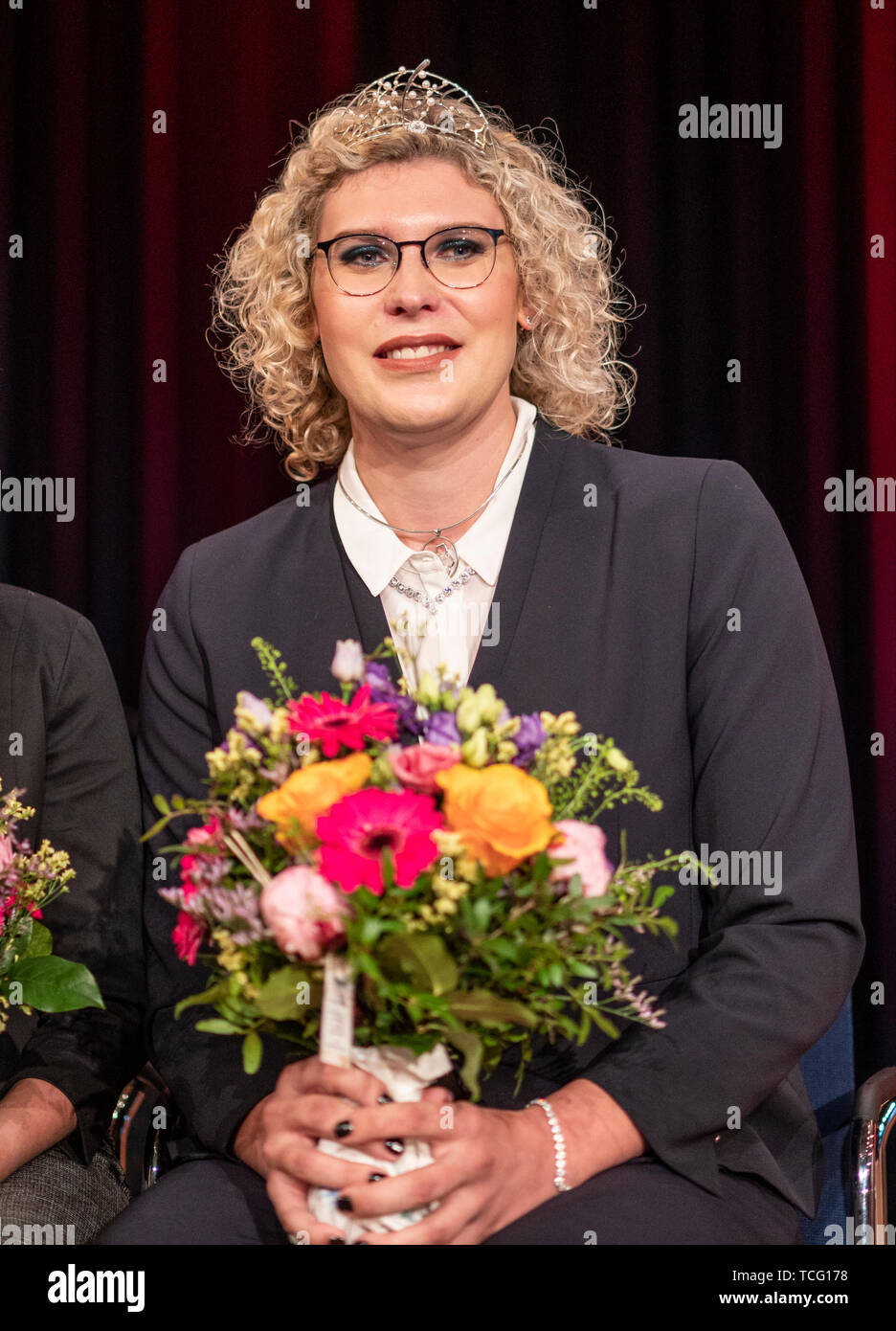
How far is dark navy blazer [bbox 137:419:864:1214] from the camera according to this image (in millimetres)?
1745

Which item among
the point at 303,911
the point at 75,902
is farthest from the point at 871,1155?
the point at 75,902

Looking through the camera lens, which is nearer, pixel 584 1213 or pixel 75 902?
pixel 584 1213

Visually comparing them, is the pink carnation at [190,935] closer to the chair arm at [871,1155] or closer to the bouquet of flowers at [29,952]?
the bouquet of flowers at [29,952]

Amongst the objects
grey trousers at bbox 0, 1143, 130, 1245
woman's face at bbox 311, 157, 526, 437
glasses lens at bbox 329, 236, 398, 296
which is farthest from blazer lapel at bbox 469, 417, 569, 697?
grey trousers at bbox 0, 1143, 130, 1245

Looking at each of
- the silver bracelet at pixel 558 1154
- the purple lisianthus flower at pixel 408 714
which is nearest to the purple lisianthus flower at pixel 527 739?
the purple lisianthus flower at pixel 408 714

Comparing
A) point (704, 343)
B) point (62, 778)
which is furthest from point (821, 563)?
point (62, 778)

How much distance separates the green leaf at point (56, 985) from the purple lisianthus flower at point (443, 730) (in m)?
0.50

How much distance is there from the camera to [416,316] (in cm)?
202

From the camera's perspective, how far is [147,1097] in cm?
204

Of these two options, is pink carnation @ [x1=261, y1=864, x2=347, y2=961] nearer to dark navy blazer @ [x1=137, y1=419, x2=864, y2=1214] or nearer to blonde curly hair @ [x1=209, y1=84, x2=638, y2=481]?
dark navy blazer @ [x1=137, y1=419, x2=864, y2=1214]

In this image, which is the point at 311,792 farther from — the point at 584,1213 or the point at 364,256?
the point at 364,256

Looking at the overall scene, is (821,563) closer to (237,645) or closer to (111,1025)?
(237,645)

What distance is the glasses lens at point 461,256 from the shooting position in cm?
205

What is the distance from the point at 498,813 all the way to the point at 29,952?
0.69 meters
